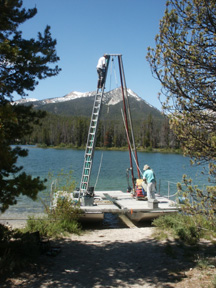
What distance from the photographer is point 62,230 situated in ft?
27.7

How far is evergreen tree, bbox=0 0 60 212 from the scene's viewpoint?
4.48 m

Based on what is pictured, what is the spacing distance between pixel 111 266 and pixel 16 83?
4298 millimetres

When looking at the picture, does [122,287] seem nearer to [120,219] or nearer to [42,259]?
[42,259]

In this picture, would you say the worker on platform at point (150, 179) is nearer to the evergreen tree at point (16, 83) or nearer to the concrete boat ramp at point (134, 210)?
the concrete boat ramp at point (134, 210)

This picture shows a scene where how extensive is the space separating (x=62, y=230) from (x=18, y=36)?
17.8 ft

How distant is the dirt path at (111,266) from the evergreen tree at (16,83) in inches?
67.1

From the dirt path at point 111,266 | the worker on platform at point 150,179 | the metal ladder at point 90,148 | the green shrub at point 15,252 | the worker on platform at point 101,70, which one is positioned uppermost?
the worker on platform at point 101,70

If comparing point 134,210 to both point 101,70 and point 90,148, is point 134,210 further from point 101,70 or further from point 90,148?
point 101,70

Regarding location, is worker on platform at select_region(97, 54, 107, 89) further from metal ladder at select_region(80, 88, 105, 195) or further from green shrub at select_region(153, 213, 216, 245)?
green shrub at select_region(153, 213, 216, 245)

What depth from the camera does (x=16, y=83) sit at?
5.97 meters

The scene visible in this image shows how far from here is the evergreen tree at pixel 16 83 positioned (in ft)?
14.7

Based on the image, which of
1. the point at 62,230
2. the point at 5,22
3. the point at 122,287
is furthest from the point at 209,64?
the point at 62,230

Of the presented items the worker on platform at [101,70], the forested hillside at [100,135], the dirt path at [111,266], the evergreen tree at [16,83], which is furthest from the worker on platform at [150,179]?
the forested hillside at [100,135]

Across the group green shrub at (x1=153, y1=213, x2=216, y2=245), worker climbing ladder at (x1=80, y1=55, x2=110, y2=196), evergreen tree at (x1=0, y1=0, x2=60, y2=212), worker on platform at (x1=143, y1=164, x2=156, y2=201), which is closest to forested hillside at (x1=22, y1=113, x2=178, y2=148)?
worker climbing ladder at (x1=80, y1=55, x2=110, y2=196)
